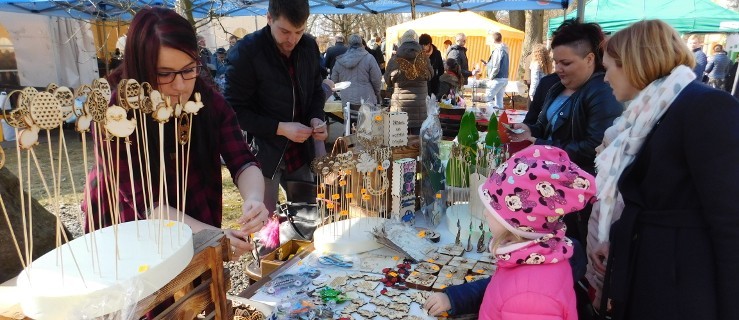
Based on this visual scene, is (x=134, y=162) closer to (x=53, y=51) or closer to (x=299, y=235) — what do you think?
(x=299, y=235)

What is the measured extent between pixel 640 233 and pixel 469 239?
0.55 metres

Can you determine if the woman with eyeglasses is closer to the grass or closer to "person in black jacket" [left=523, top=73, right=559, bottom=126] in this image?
"person in black jacket" [left=523, top=73, right=559, bottom=126]

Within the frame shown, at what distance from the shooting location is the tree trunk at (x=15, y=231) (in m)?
2.34

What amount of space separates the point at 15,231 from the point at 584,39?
9.58ft

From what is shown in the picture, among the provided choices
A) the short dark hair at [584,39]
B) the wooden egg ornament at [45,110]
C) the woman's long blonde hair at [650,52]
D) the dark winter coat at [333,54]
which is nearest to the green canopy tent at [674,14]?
the dark winter coat at [333,54]

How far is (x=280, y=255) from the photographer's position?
184cm

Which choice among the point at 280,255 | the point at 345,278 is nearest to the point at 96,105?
the point at 345,278

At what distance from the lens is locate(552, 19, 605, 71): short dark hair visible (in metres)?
1.99

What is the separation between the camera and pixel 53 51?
7.70m

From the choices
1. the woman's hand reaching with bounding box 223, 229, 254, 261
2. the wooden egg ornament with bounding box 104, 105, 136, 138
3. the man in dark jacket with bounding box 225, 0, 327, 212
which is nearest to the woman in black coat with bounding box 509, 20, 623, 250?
the man in dark jacket with bounding box 225, 0, 327, 212

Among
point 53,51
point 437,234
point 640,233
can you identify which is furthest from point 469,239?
point 53,51

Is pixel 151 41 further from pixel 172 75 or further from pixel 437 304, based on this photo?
pixel 437 304

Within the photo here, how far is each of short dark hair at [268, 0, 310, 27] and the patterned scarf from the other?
1328 millimetres

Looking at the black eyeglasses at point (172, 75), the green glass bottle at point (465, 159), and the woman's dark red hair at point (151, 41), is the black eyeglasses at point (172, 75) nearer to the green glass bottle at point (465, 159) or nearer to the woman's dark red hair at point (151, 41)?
the woman's dark red hair at point (151, 41)
